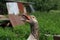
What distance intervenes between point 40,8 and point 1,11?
183 inches

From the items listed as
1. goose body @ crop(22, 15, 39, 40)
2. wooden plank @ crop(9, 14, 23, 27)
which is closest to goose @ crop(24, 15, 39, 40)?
goose body @ crop(22, 15, 39, 40)

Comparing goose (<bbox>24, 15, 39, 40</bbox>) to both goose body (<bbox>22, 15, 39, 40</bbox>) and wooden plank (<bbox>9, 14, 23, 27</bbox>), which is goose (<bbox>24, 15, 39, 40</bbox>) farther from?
wooden plank (<bbox>9, 14, 23, 27</bbox>)

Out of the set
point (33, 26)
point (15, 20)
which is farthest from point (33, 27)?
point (15, 20)

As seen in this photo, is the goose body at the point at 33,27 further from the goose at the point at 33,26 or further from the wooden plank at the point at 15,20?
the wooden plank at the point at 15,20

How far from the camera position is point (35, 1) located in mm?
19781

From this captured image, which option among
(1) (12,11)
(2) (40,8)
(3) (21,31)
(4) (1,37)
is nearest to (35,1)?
(2) (40,8)

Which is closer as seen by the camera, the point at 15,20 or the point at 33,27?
the point at 33,27

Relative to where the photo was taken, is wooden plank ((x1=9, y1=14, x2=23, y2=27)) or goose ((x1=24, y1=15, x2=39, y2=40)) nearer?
goose ((x1=24, y1=15, x2=39, y2=40))

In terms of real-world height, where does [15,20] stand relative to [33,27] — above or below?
below

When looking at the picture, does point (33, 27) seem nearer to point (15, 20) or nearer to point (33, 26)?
point (33, 26)

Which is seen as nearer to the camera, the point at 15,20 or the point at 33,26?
the point at 33,26

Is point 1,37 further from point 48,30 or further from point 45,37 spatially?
point 48,30

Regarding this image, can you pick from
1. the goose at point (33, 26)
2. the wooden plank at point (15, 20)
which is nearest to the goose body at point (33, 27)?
the goose at point (33, 26)

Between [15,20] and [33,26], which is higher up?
[33,26]
